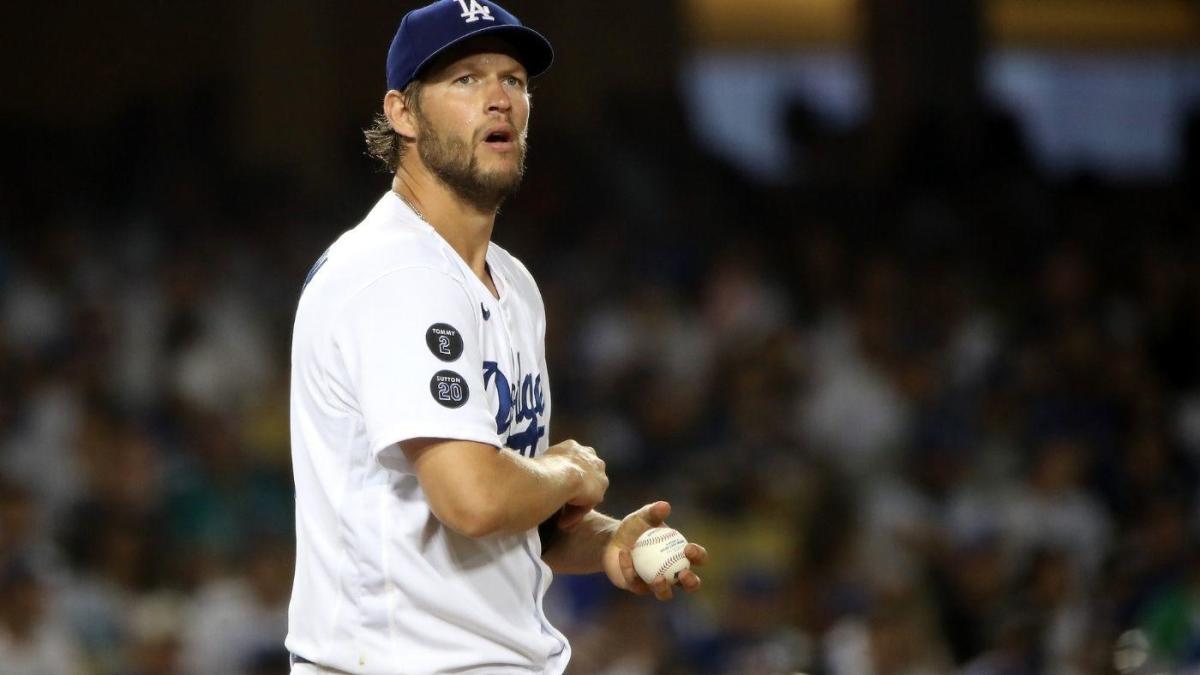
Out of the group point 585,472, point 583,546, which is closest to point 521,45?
point 585,472

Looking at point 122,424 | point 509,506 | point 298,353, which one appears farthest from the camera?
point 122,424

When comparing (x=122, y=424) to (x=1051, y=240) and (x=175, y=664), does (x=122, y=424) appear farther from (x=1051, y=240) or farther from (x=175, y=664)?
(x=1051, y=240)

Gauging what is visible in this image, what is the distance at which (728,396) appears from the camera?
781cm

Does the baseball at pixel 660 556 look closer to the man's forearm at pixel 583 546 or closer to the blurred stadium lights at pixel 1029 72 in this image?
the man's forearm at pixel 583 546

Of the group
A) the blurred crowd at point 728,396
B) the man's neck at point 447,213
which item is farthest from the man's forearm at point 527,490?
the blurred crowd at point 728,396

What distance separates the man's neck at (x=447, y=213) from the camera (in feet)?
9.02

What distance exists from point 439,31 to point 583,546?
926 millimetres

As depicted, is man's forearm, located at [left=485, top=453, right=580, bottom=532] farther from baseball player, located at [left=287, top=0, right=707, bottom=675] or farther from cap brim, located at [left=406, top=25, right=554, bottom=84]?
cap brim, located at [left=406, top=25, right=554, bottom=84]

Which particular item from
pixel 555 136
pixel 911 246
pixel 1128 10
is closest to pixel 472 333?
pixel 911 246

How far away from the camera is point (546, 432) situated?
2.91m

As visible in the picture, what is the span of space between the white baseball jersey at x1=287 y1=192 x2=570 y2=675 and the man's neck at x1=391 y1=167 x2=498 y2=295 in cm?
5

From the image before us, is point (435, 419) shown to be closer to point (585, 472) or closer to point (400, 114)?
point (585, 472)

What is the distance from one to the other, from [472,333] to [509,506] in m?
0.29

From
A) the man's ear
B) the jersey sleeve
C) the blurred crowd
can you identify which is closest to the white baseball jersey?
the jersey sleeve
